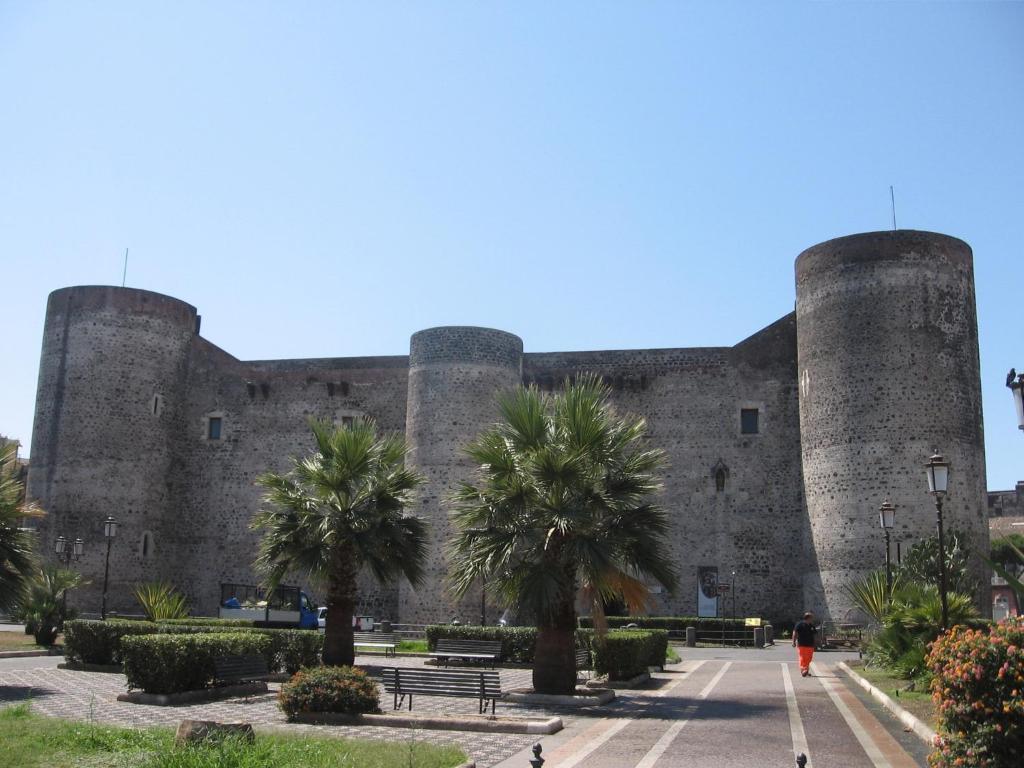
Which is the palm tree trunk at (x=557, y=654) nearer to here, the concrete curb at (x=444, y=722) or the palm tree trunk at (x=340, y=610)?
the concrete curb at (x=444, y=722)

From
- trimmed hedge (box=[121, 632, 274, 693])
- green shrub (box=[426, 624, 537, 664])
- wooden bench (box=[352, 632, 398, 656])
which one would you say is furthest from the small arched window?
trimmed hedge (box=[121, 632, 274, 693])

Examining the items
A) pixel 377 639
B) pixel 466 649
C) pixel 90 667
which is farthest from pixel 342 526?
pixel 377 639

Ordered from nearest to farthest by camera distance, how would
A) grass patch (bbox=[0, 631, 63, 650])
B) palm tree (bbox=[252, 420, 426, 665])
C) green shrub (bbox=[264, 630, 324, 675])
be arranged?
palm tree (bbox=[252, 420, 426, 665]) → green shrub (bbox=[264, 630, 324, 675]) → grass patch (bbox=[0, 631, 63, 650])

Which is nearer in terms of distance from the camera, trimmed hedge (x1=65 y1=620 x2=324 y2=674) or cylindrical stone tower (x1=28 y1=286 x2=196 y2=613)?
trimmed hedge (x1=65 y1=620 x2=324 y2=674)

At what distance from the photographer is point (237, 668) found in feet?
46.7

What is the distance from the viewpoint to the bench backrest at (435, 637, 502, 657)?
1827 centimetres

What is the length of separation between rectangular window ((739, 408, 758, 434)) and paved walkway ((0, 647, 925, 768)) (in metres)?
16.7

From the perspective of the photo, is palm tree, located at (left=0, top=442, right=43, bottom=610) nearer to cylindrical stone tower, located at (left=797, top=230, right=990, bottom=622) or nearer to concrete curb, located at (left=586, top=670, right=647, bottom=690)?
concrete curb, located at (left=586, top=670, right=647, bottom=690)

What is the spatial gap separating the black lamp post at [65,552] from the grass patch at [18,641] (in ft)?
3.17

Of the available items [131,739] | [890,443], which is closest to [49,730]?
[131,739]

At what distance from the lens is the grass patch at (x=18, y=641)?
2267 centimetres

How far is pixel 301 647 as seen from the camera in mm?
17391

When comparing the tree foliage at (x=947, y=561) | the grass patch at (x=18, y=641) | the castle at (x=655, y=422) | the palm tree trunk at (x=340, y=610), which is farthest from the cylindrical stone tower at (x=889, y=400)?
the grass patch at (x=18, y=641)

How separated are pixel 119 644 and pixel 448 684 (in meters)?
7.92
